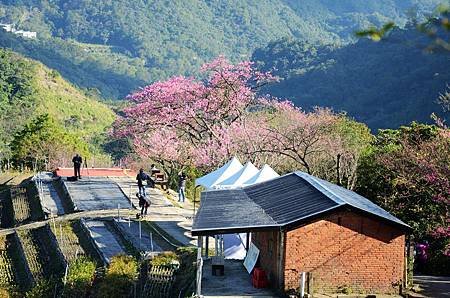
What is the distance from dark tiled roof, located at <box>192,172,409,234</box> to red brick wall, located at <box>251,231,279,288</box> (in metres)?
0.47

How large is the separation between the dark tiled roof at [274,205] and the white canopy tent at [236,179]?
1421mm

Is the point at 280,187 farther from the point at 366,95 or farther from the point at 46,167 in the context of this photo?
the point at 366,95

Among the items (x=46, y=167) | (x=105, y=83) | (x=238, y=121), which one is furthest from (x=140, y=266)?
(x=105, y=83)

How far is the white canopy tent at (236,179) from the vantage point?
17703mm

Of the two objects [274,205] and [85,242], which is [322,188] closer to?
[274,205]

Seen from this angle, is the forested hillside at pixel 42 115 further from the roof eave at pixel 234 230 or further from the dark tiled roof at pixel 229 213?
the roof eave at pixel 234 230

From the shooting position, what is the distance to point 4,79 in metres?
69.4

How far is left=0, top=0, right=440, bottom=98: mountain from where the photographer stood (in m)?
153

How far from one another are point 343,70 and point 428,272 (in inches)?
2287

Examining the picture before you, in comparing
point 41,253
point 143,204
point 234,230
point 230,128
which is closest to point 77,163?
point 230,128

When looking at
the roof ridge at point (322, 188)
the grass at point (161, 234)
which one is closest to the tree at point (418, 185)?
the roof ridge at point (322, 188)

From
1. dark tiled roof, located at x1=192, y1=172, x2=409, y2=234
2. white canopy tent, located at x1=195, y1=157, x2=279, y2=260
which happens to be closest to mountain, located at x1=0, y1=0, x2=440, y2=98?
white canopy tent, located at x1=195, y1=157, x2=279, y2=260

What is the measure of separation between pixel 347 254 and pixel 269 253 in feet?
5.53

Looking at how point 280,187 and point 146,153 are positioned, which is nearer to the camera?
point 280,187
